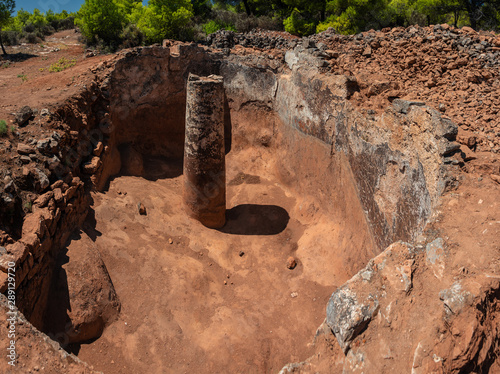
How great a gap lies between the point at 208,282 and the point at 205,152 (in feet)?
9.63

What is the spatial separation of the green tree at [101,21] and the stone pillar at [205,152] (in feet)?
31.5

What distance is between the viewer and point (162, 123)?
12.3m

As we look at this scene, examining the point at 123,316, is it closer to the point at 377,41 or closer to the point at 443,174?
the point at 443,174

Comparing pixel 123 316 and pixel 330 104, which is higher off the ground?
pixel 330 104

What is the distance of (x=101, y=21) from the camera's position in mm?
16016

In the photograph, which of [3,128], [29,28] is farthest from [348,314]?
[29,28]

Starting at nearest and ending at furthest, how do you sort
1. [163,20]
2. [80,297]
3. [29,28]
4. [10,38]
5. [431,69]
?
1. [80,297]
2. [431,69]
3. [163,20]
4. [10,38]
5. [29,28]

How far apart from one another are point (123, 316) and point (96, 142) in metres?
4.81

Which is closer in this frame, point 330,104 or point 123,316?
point 123,316

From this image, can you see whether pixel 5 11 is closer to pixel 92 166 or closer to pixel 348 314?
pixel 92 166

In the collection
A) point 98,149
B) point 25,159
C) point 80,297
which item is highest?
point 25,159

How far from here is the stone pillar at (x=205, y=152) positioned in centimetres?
852

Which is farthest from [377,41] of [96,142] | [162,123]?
[96,142]

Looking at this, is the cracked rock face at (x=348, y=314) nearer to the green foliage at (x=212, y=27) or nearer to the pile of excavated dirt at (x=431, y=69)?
the pile of excavated dirt at (x=431, y=69)
